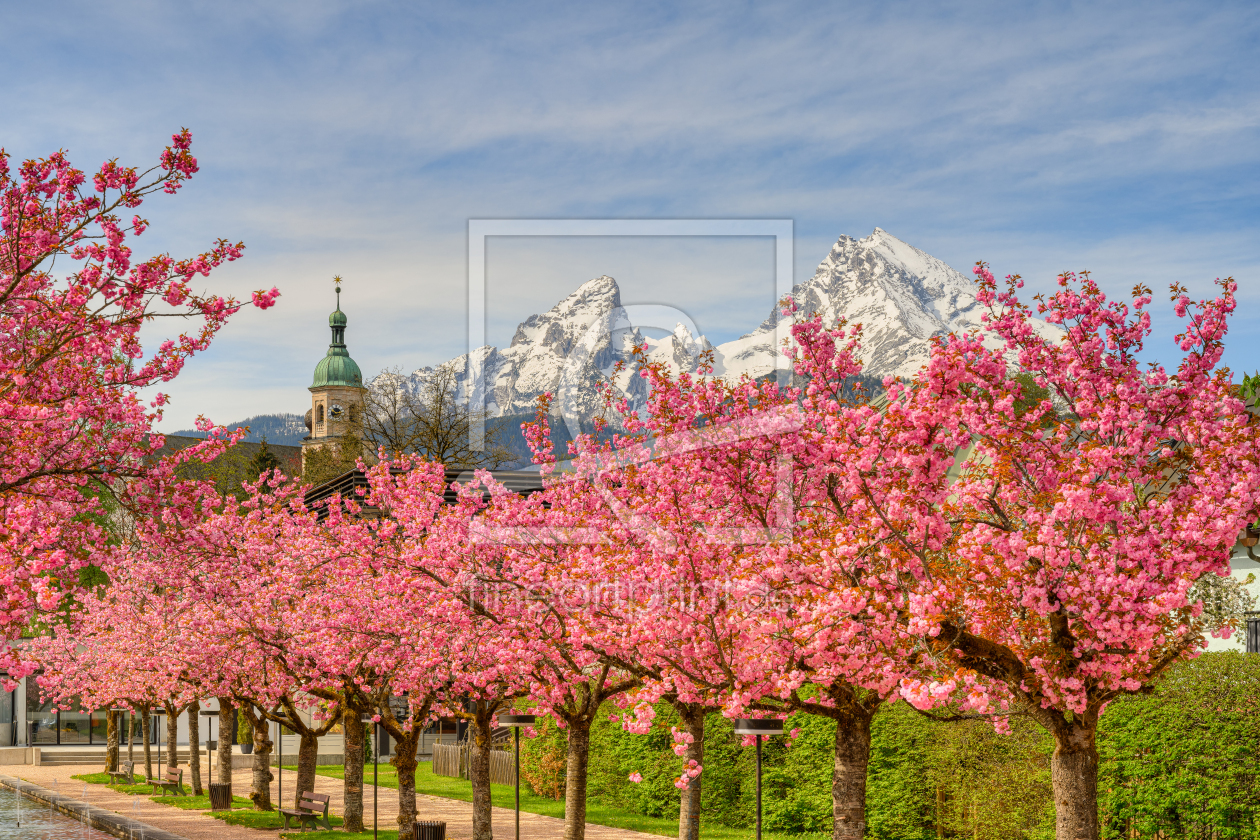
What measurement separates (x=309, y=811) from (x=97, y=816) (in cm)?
545

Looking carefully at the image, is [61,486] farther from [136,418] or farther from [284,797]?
[284,797]

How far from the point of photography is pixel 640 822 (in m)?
24.3

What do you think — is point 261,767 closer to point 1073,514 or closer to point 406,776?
point 406,776

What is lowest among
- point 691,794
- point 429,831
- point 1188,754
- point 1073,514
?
point 429,831

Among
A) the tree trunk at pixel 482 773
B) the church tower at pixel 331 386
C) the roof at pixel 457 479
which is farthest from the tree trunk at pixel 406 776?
the church tower at pixel 331 386

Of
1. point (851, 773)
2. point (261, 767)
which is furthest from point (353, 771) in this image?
point (851, 773)

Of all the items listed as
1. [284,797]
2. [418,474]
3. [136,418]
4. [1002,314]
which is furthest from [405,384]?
[1002,314]

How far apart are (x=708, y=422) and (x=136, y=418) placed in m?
6.55

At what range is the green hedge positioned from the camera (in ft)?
47.1

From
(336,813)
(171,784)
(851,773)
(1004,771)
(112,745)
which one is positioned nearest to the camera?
(851,773)

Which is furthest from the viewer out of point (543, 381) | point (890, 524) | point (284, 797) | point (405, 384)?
point (543, 381)

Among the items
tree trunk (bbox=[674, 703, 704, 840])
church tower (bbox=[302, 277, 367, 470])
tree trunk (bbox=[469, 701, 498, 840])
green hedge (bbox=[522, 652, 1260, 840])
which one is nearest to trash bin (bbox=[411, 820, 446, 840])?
tree trunk (bbox=[469, 701, 498, 840])

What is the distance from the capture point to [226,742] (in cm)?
2914

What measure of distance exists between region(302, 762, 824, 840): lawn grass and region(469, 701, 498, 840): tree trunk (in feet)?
12.5
